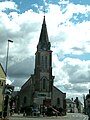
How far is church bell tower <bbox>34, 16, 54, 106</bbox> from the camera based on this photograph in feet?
336

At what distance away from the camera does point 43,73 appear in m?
104

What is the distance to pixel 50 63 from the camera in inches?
4129

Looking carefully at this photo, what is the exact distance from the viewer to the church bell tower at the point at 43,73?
102 m

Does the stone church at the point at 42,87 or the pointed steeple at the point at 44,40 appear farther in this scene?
the pointed steeple at the point at 44,40

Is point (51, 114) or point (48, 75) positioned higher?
point (48, 75)

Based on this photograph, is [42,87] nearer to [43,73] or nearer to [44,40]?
[43,73]

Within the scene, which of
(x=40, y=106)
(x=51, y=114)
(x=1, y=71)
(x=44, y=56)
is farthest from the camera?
(x=44, y=56)

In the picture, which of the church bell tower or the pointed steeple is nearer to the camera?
the church bell tower

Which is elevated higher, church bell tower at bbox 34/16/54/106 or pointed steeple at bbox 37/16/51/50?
pointed steeple at bbox 37/16/51/50

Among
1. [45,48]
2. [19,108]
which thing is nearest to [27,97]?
[19,108]

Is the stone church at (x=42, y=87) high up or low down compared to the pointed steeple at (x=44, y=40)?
down

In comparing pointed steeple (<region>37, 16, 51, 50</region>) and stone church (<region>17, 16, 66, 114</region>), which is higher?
pointed steeple (<region>37, 16, 51, 50</region>)

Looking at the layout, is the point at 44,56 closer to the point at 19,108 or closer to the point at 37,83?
the point at 37,83

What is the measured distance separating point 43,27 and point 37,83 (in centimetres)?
2258
